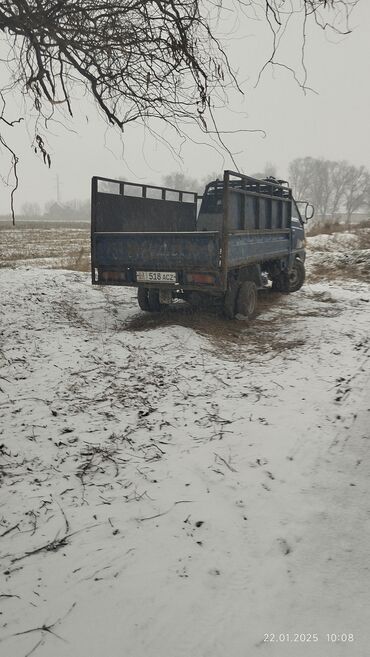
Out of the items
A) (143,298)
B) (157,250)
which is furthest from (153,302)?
(157,250)

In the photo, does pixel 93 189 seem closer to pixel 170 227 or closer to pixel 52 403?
pixel 170 227

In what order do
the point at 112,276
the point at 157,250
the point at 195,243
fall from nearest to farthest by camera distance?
the point at 195,243 → the point at 157,250 → the point at 112,276

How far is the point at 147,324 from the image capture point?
700 centimetres

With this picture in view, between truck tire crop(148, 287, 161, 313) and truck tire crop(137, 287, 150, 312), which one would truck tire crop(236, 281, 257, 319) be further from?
truck tire crop(137, 287, 150, 312)

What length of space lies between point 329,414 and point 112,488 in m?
2.19

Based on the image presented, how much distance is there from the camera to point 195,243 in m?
6.16

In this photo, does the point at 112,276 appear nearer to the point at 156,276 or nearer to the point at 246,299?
the point at 156,276

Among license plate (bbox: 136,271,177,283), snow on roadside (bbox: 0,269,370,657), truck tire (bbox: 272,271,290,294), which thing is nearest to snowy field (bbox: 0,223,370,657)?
snow on roadside (bbox: 0,269,370,657)

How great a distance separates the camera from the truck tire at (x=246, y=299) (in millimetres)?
7113

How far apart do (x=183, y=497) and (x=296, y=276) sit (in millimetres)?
8095

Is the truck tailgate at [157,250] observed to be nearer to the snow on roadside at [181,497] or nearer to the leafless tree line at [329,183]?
the snow on roadside at [181,497]

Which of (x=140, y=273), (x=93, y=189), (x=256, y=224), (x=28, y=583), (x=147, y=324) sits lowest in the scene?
(x=28, y=583)

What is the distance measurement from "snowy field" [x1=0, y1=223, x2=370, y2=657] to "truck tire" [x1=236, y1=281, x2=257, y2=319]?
1.31m

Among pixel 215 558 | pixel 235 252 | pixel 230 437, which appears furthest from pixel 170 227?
pixel 215 558
